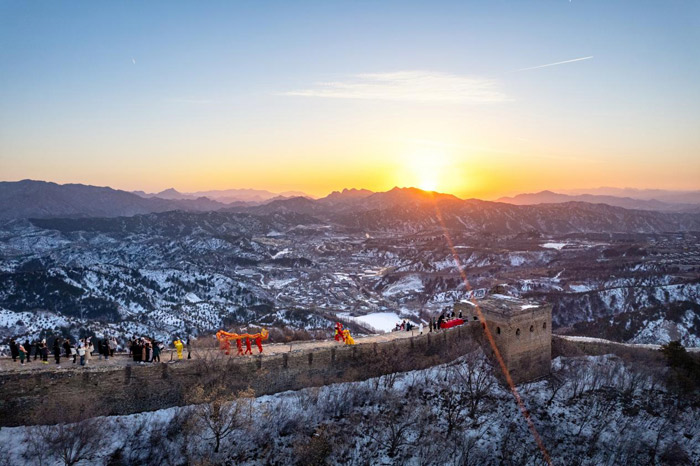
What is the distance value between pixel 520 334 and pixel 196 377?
75.5ft

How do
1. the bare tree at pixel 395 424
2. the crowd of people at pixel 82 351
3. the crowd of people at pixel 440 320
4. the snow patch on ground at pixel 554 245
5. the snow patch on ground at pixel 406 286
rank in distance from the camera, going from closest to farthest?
the crowd of people at pixel 82 351, the bare tree at pixel 395 424, the crowd of people at pixel 440 320, the snow patch on ground at pixel 406 286, the snow patch on ground at pixel 554 245

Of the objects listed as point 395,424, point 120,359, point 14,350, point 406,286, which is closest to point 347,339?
point 395,424

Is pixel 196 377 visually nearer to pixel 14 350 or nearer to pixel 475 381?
pixel 14 350

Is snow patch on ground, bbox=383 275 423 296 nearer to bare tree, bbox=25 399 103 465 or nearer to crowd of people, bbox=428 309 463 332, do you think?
crowd of people, bbox=428 309 463 332

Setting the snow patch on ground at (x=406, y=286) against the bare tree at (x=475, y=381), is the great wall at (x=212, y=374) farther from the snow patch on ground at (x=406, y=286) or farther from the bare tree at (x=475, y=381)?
the snow patch on ground at (x=406, y=286)

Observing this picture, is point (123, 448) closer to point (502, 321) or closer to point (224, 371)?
point (224, 371)

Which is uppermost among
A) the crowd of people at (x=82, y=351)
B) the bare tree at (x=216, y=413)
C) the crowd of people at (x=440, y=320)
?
the crowd of people at (x=82, y=351)

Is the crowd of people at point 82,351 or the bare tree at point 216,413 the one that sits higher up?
the crowd of people at point 82,351

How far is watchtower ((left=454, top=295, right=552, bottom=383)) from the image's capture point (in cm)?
3291

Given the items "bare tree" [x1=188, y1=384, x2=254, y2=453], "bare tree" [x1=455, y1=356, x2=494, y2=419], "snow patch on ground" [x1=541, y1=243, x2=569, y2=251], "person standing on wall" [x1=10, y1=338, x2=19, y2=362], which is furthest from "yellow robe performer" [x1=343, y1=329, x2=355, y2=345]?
"snow patch on ground" [x1=541, y1=243, x2=569, y2=251]

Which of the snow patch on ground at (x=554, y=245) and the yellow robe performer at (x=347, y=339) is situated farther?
the snow patch on ground at (x=554, y=245)

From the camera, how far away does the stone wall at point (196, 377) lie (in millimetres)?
21906

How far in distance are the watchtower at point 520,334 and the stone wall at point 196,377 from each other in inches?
69.8

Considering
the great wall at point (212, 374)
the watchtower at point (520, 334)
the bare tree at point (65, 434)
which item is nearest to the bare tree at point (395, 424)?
the great wall at point (212, 374)
